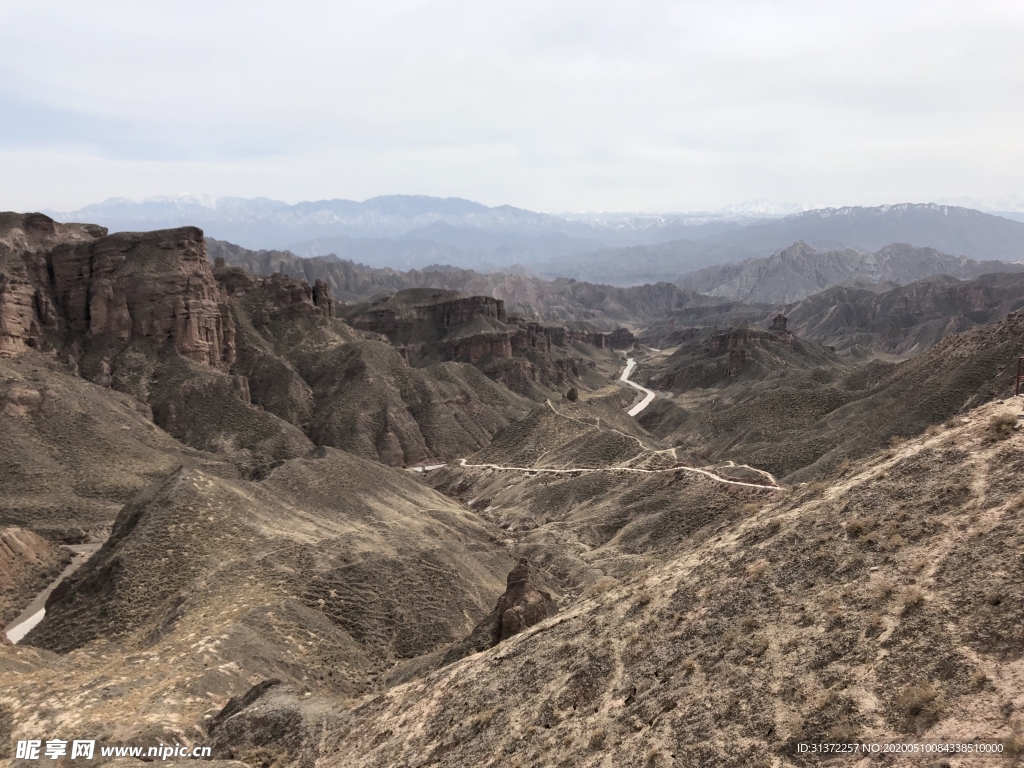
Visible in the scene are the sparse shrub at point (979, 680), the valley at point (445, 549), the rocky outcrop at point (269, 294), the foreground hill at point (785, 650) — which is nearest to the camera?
the sparse shrub at point (979, 680)

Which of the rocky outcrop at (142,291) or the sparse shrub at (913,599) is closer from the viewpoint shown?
the sparse shrub at (913,599)

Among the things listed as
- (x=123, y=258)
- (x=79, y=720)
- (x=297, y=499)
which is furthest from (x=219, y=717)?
(x=123, y=258)

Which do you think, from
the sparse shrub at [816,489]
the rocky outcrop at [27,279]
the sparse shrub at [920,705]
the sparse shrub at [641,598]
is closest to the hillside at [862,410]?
the sparse shrub at [816,489]

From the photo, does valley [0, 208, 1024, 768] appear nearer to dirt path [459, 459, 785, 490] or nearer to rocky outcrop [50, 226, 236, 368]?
rocky outcrop [50, 226, 236, 368]

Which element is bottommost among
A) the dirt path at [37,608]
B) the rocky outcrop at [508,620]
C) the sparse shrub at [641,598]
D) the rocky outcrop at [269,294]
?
the dirt path at [37,608]

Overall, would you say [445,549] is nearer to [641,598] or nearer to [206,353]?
[641,598]

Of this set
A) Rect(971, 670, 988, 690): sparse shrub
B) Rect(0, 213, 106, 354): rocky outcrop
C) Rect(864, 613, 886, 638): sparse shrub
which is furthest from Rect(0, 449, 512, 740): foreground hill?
Rect(0, 213, 106, 354): rocky outcrop

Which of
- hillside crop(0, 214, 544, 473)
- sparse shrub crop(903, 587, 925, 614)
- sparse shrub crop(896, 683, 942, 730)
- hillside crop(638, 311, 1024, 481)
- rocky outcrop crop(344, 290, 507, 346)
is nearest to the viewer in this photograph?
sparse shrub crop(896, 683, 942, 730)

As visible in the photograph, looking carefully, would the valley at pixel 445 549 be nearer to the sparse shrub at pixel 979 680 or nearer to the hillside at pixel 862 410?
the sparse shrub at pixel 979 680
